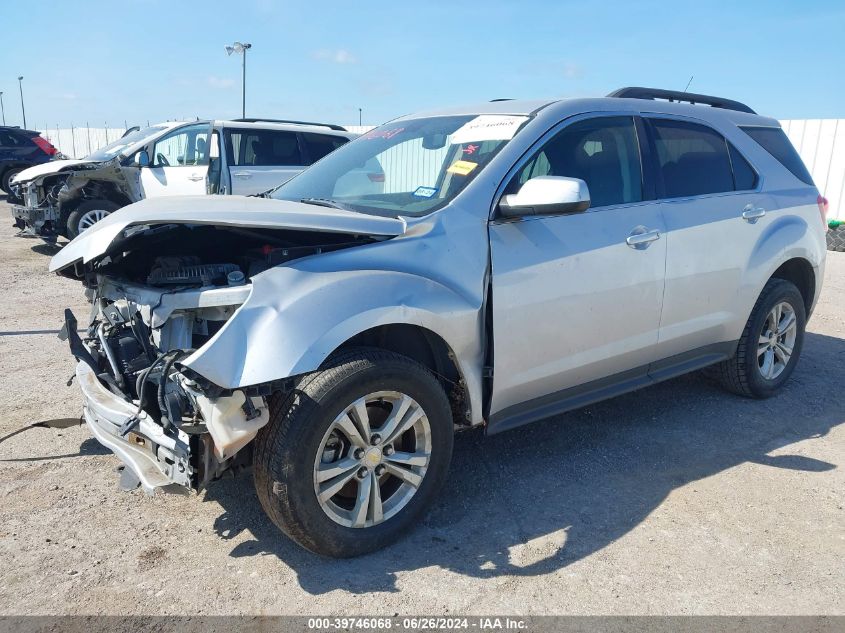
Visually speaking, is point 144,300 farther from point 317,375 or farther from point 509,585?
point 509,585

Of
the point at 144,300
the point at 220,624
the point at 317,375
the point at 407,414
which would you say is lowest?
the point at 220,624

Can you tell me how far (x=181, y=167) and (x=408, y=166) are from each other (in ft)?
23.9

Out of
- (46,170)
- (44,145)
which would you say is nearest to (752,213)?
(46,170)

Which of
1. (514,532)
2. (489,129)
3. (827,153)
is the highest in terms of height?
(827,153)

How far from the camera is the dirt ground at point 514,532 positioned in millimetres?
2738

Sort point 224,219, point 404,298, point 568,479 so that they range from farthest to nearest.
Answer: point 568,479 → point 404,298 → point 224,219

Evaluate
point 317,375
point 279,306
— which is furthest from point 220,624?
point 279,306

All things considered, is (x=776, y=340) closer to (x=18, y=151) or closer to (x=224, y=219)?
(x=224, y=219)

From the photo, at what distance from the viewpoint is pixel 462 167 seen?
134 inches

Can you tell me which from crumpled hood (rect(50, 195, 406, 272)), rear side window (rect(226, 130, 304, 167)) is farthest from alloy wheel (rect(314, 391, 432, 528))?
rear side window (rect(226, 130, 304, 167))

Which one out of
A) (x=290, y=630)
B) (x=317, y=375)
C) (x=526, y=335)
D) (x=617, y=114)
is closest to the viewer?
(x=290, y=630)

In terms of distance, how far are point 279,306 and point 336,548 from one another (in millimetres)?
1027

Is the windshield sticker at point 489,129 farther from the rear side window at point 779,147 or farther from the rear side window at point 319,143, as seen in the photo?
the rear side window at point 319,143

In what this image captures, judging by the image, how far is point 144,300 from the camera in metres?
3.07
